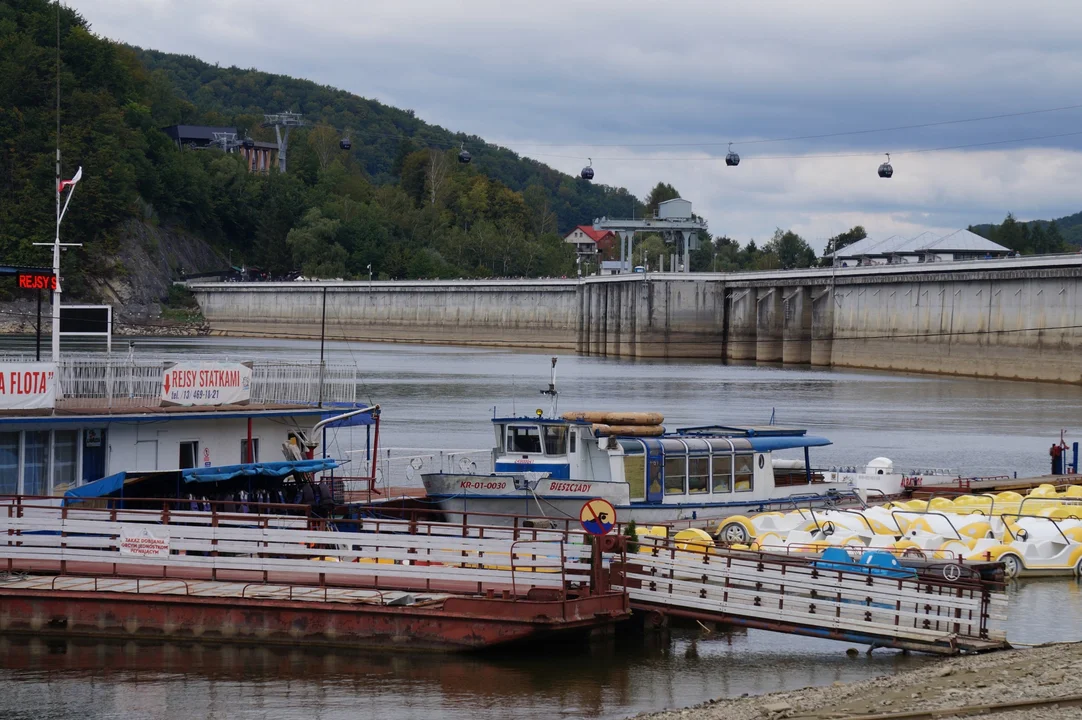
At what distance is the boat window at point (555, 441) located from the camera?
31.9 meters

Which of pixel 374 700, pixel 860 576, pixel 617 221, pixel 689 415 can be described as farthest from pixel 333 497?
pixel 617 221

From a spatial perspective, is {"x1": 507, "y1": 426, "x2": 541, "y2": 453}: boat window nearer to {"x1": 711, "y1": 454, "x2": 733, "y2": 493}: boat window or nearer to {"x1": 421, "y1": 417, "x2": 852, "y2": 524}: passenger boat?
{"x1": 421, "y1": 417, "x2": 852, "y2": 524}: passenger boat

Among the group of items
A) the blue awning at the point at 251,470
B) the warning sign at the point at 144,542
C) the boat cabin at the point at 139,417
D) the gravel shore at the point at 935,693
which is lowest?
the gravel shore at the point at 935,693

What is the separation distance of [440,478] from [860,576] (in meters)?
12.8

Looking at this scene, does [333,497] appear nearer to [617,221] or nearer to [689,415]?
[689,415]

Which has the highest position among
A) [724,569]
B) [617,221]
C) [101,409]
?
[617,221]

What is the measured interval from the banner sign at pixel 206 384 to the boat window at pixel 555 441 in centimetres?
771

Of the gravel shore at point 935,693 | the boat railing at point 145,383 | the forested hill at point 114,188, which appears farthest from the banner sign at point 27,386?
the forested hill at point 114,188

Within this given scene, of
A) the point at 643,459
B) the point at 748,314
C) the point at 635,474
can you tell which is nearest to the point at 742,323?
the point at 748,314

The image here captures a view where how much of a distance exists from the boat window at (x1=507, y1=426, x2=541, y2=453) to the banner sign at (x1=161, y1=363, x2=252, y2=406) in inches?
281

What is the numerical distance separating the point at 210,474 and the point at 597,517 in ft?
27.0

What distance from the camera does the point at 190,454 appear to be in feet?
89.1

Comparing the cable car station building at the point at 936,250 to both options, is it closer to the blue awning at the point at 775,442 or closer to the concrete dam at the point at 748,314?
the concrete dam at the point at 748,314

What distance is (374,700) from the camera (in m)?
18.9
